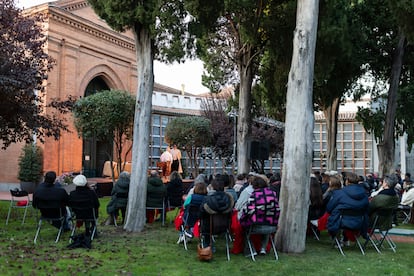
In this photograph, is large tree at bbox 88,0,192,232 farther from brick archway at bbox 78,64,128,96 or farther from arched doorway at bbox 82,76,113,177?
arched doorway at bbox 82,76,113,177

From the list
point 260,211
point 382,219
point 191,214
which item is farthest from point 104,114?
point 382,219

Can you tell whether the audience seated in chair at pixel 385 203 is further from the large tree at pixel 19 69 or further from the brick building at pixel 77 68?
the brick building at pixel 77 68

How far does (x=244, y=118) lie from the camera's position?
13.2 m

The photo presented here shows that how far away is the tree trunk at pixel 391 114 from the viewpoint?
45.5ft

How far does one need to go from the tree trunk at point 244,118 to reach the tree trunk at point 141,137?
178 inches

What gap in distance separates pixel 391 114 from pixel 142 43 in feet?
28.5

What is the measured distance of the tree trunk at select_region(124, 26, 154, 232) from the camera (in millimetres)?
9031

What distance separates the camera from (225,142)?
24938 mm

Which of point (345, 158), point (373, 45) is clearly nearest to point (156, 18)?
point (373, 45)

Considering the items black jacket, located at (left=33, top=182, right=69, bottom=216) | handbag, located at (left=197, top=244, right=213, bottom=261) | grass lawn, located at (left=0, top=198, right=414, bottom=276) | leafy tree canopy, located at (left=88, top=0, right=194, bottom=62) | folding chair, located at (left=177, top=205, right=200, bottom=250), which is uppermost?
leafy tree canopy, located at (left=88, top=0, right=194, bottom=62)

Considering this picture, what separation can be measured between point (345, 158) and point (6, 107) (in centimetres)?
2222

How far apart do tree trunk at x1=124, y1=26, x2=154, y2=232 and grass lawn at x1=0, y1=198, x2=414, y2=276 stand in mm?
692

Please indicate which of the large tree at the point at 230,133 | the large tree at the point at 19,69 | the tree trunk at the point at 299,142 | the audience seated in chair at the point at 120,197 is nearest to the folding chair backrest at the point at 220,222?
the tree trunk at the point at 299,142

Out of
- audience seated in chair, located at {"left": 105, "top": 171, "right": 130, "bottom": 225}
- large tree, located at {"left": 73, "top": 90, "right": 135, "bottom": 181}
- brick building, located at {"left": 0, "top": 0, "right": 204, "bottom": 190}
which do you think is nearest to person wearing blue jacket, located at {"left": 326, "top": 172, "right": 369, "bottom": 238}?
audience seated in chair, located at {"left": 105, "top": 171, "right": 130, "bottom": 225}
